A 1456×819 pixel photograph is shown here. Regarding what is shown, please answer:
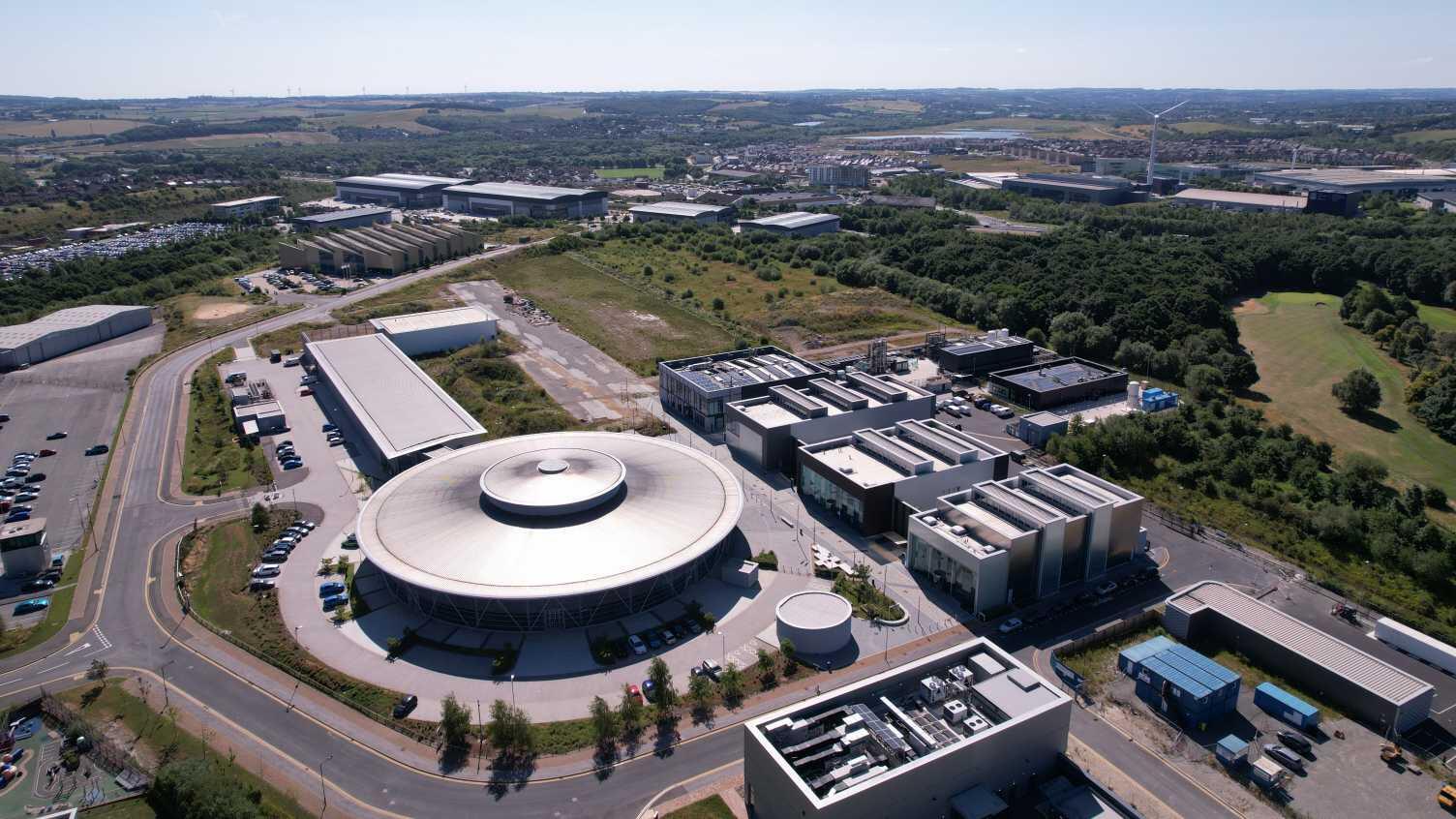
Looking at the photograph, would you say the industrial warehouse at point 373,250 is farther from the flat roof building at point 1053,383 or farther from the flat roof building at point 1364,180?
the flat roof building at point 1364,180

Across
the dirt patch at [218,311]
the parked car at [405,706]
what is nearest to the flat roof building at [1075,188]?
the dirt patch at [218,311]

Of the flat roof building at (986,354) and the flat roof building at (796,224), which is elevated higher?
the flat roof building at (796,224)

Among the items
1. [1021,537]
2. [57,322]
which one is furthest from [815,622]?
[57,322]

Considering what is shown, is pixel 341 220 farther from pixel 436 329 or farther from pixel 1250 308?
pixel 1250 308

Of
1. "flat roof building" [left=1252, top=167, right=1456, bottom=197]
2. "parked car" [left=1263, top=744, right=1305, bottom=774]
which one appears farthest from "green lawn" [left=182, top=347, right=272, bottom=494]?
"flat roof building" [left=1252, top=167, right=1456, bottom=197]

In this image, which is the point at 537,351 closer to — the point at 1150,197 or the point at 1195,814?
the point at 1195,814

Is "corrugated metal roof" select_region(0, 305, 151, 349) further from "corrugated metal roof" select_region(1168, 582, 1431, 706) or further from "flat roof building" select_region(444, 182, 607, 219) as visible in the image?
"corrugated metal roof" select_region(1168, 582, 1431, 706)
